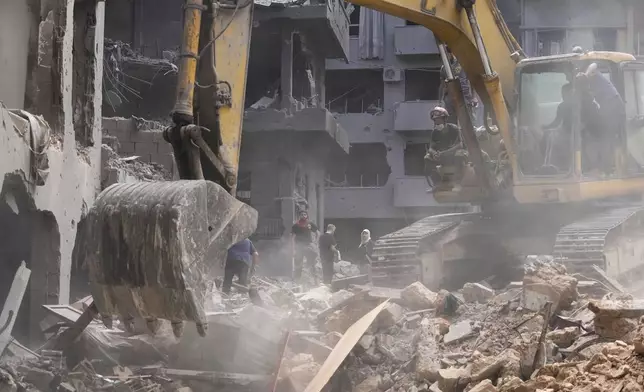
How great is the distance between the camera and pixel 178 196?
458cm

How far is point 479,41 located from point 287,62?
1227cm

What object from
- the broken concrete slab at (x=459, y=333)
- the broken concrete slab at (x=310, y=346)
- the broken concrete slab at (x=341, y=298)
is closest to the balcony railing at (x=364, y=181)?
the broken concrete slab at (x=341, y=298)

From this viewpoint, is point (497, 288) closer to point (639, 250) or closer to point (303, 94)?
point (639, 250)

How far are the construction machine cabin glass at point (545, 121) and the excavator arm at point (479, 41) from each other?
0.18 meters

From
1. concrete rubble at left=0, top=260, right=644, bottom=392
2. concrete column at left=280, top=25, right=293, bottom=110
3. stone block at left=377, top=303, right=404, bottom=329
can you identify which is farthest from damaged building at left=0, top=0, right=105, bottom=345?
concrete column at left=280, top=25, right=293, bottom=110


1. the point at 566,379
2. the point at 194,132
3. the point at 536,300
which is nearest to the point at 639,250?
the point at 536,300

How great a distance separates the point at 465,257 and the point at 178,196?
6.19m

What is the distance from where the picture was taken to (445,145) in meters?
9.76

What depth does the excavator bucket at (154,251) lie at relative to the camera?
4.51 meters

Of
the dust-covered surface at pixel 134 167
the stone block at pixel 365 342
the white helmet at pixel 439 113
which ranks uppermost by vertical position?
the white helmet at pixel 439 113

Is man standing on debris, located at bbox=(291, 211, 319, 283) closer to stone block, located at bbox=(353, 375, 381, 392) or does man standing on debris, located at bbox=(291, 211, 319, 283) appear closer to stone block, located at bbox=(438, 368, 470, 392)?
stone block, located at bbox=(353, 375, 381, 392)

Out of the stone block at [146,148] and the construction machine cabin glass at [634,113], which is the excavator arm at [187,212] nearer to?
the construction machine cabin glass at [634,113]

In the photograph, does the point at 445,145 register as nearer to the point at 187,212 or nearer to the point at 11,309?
the point at 11,309

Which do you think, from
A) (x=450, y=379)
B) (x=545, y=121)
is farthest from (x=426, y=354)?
(x=545, y=121)
